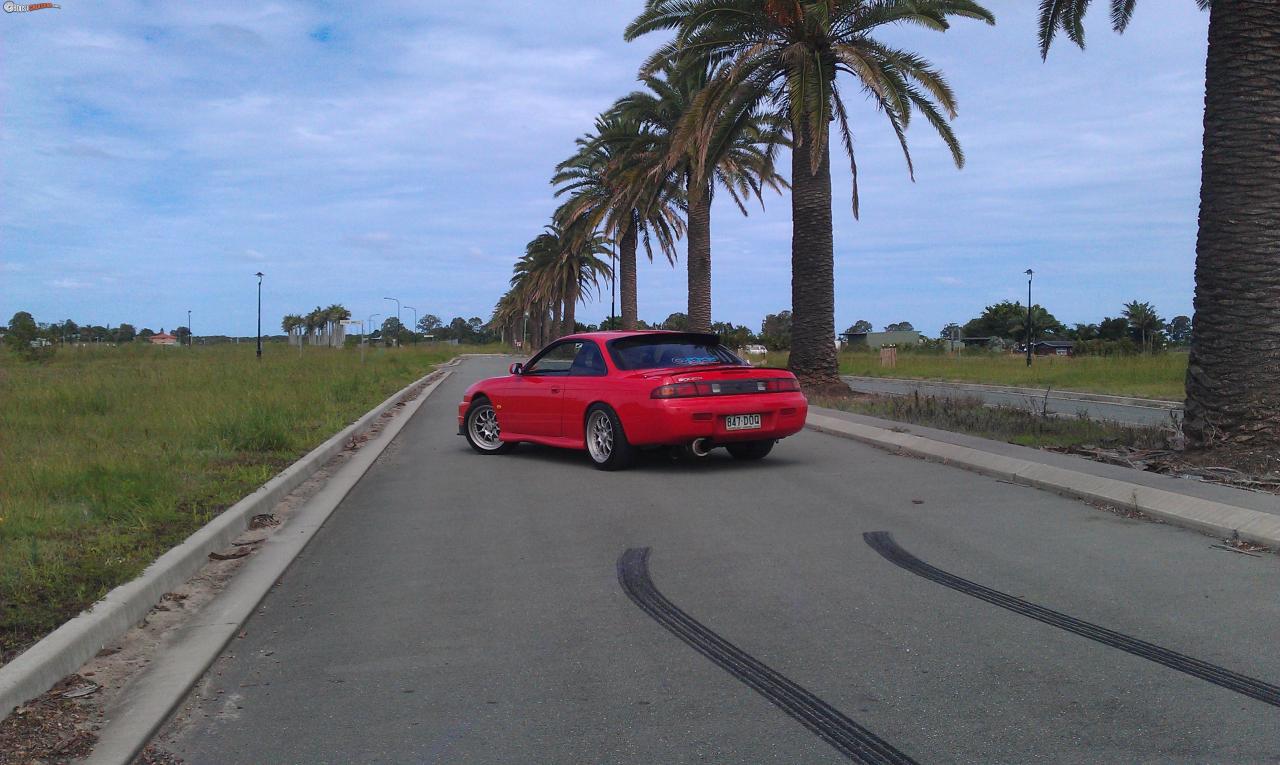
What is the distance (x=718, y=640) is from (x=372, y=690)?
163 centimetres

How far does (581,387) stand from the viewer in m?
11.8

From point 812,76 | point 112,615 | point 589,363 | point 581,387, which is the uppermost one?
point 812,76

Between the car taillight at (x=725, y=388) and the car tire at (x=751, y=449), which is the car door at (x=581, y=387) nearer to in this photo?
the car taillight at (x=725, y=388)

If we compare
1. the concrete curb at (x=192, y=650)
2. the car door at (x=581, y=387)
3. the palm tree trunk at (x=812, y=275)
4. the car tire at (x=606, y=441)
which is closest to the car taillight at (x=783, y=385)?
the car tire at (x=606, y=441)

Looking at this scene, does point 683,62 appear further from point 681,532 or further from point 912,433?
point 681,532

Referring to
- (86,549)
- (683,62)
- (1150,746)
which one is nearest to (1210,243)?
(1150,746)

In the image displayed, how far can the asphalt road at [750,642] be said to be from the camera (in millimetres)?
4102

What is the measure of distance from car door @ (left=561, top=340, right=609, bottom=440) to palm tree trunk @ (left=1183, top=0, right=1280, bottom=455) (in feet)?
19.4

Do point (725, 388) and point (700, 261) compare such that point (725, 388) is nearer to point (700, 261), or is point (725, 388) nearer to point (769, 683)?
point (769, 683)

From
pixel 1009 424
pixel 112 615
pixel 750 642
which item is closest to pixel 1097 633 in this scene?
pixel 750 642

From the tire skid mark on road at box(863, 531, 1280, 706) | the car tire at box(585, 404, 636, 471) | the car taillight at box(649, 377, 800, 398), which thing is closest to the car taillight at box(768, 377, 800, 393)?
the car taillight at box(649, 377, 800, 398)

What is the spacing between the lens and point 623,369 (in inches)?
447

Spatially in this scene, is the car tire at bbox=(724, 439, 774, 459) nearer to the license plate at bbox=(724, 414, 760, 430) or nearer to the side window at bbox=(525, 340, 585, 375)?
the license plate at bbox=(724, 414, 760, 430)

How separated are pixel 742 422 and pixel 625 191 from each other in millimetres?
23544
